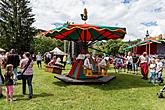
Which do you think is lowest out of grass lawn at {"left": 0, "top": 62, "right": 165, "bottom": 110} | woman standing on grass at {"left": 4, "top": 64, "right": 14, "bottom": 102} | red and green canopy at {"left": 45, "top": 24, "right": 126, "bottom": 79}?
grass lawn at {"left": 0, "top": 62, "right": 165, "bottom": 110}

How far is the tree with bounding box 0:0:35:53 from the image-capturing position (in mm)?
44250

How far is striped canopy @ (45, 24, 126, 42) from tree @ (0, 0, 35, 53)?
1128 inches

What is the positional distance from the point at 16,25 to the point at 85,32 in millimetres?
32805

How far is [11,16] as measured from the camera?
46.8 meters

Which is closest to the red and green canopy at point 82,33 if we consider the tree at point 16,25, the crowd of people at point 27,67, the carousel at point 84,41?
the carousel at point 84,41

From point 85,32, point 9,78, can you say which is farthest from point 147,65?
point 9,78

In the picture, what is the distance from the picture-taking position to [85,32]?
1534 centimetres

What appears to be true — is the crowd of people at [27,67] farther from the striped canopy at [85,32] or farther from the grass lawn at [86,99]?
the striped canopy at [85,32]

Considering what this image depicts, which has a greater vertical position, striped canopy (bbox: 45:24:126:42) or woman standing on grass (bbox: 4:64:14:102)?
striped canopy (bbox: 45:24:126:42)

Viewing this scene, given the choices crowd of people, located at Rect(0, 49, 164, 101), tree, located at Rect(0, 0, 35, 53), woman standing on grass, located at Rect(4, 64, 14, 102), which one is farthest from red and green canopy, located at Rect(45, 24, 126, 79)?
tree, located at Rect(0, 0, 35, 53)

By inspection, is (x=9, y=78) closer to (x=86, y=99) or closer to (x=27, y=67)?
(x=27, y=67)

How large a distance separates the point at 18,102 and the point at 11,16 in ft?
131

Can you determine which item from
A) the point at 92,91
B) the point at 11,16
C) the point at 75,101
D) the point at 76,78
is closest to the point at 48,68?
the point at 76,78

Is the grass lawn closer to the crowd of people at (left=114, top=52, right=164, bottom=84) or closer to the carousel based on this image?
the crowd of people at (left=114, top=52, right=164, bottom=84)
